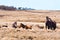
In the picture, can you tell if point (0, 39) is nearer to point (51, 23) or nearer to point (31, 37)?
point (31, 37)

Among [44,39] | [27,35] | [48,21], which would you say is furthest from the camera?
[48,21]

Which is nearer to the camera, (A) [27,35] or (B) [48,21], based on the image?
(A) [27,35]

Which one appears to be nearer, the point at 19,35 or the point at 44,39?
the point at 44,39

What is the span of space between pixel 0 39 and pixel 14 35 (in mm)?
971

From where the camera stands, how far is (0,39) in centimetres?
1205

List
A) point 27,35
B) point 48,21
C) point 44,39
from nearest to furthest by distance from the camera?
point 44,39
point 27,35
point 48,21

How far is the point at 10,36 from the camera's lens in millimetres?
12562

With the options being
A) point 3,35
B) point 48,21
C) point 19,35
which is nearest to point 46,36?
point 19,35

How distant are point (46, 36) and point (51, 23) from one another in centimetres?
824

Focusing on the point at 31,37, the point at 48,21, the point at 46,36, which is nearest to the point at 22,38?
the point at 31,37

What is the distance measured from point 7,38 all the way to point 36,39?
153 centimetres

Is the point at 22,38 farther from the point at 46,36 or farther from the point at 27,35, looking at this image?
the point at 46,36

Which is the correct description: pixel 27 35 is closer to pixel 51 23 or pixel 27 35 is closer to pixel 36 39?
pixel 36 39

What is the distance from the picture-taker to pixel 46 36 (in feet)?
40.7
